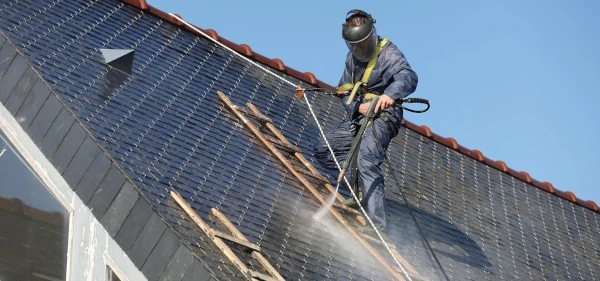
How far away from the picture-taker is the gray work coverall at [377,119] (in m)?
12.0

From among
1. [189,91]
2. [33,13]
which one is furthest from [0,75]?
[189,91]

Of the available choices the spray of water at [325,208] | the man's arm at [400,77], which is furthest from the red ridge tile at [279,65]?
Result: the spray of water at [325,208]

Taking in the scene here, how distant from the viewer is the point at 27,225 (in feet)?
36.8

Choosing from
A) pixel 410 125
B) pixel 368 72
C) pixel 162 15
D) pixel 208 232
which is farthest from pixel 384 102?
pixel 410 125

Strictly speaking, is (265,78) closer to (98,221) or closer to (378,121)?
(378,121)

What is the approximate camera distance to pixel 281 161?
12625 mm

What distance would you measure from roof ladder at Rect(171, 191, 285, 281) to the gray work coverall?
201 centimetres

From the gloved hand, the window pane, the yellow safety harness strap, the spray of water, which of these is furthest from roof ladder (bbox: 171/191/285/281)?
the yellow safety harness strap

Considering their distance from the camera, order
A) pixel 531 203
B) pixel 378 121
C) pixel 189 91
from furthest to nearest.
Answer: pixel 531 203 → pixel 189 91 → pixel 378 121

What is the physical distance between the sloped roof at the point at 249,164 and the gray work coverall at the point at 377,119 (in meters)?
0.55

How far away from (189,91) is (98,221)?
3.12 metres

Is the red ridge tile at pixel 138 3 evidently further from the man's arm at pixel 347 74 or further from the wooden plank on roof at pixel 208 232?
the wooden plank on roof at pixel 208 232

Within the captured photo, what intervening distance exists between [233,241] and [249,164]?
204 cm

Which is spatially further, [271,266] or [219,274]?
[271,266]
